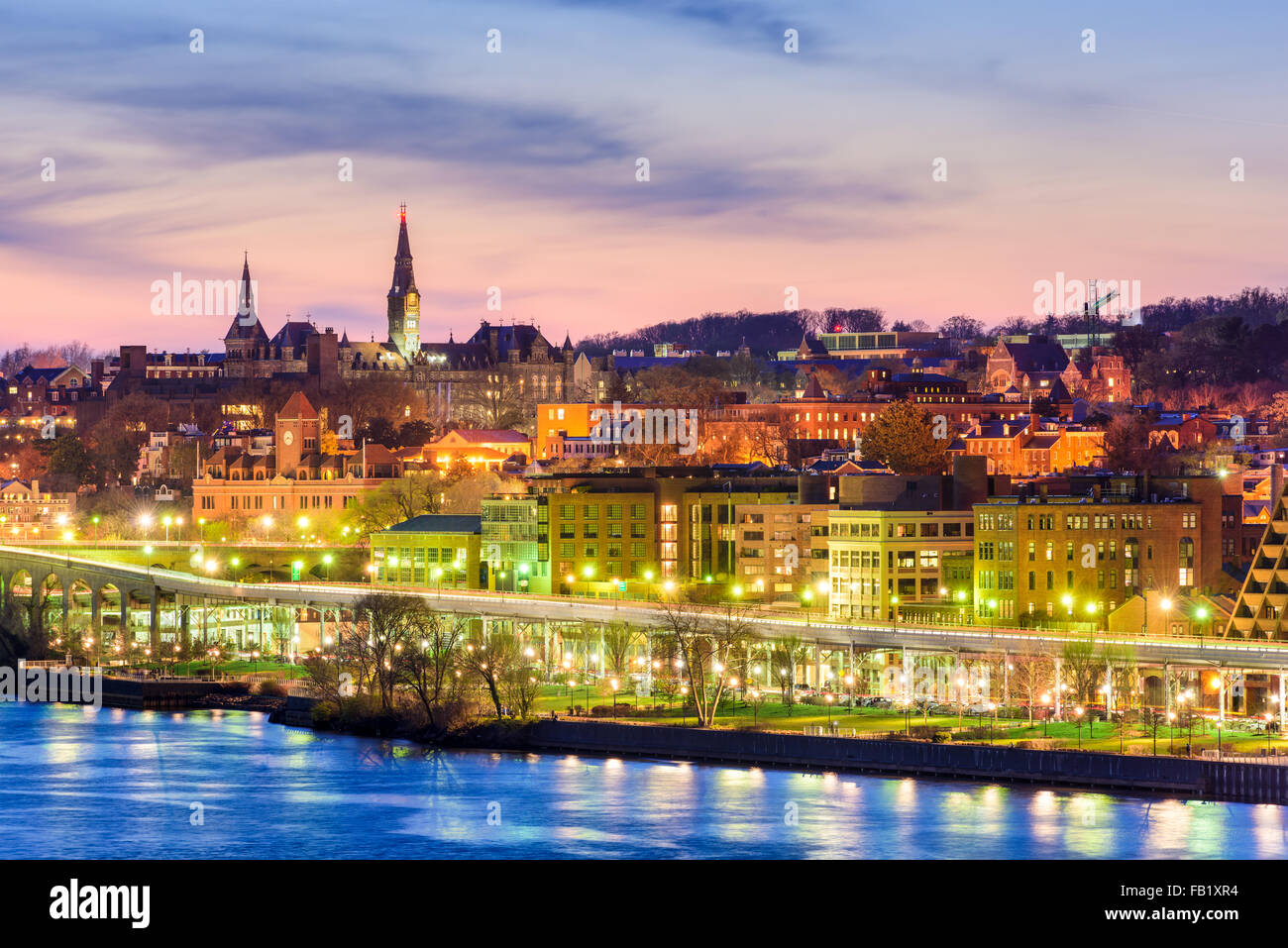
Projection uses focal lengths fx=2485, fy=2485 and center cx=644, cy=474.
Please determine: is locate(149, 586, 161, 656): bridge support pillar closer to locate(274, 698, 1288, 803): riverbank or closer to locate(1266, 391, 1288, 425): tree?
locate(274, 698, 1288, 803): riverbank

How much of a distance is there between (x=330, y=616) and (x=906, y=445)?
33.3m

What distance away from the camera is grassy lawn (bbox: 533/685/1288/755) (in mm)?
49500

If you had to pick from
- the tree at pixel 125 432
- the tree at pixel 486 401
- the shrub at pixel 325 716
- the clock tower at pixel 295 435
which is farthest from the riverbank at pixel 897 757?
the tree at pixel 486 401

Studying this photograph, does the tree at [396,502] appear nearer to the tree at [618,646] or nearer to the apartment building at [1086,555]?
the tree at [618,646]

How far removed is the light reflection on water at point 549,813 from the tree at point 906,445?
52651 mm

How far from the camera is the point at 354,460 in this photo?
12625 centimetres

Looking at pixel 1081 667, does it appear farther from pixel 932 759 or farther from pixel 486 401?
pixel 486 401

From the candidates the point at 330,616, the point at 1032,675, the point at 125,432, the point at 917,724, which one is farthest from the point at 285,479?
the point at 917,724

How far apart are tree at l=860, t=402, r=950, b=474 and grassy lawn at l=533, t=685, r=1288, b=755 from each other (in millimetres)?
45268

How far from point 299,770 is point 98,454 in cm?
9885

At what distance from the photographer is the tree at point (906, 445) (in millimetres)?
→ 106000
